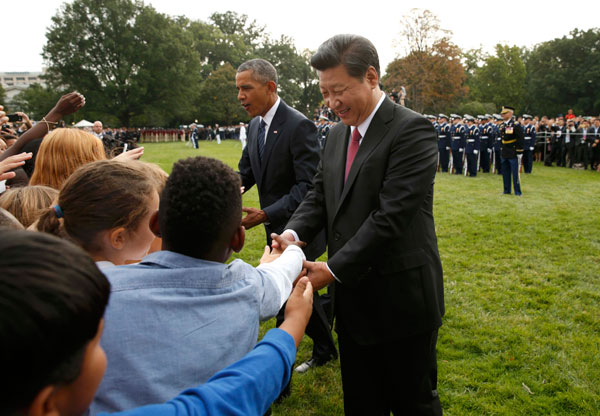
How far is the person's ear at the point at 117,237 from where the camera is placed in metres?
1.79

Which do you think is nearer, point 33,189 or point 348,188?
point 348,188

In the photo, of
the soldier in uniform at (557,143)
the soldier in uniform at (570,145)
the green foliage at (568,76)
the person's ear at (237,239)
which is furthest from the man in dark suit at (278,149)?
the green foliage at (568,76)

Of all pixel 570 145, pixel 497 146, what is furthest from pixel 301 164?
pixel 570 145

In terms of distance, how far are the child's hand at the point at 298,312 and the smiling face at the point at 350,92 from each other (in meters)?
1.00

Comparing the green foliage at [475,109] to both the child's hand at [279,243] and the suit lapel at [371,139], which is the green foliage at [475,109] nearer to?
the suit lapel at [371,139]

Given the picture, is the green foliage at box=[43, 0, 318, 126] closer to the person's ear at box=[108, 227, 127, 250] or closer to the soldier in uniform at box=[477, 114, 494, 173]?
the soldier in uniform at box=[477, 114, 494, 173]

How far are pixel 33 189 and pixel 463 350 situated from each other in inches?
156

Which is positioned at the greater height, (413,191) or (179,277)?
(413,191)

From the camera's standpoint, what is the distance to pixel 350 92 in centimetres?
230

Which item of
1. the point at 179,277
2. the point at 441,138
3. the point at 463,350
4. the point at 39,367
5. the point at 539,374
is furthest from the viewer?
the point at 441,138

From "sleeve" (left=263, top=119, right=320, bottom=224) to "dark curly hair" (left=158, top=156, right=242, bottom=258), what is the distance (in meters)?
2.06

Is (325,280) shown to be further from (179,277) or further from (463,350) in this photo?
(463,350)

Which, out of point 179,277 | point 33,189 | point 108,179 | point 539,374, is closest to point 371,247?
point 179,277

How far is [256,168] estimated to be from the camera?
393 cm
